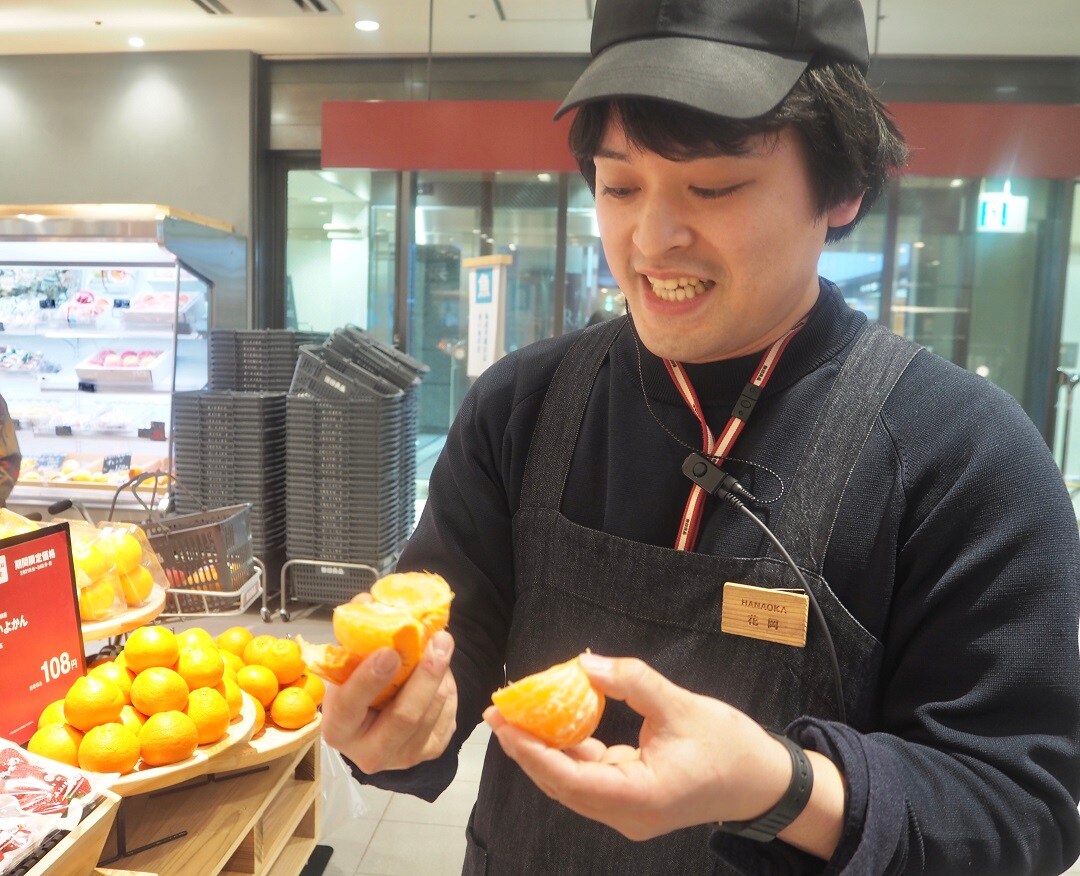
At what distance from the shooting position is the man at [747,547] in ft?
2.56

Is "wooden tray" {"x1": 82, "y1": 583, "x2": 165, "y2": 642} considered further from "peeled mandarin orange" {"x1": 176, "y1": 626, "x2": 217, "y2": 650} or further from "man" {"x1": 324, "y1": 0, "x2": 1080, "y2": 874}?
"man" {"x1": 324, "y1": 0, "x2": 1080, "y2": 874}

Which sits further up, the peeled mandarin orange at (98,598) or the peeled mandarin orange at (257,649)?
the peeled mandarin orange at (98,598)

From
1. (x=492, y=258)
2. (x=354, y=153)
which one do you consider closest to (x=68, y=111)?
(x=354, y=153)

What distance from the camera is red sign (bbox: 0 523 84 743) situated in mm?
1708

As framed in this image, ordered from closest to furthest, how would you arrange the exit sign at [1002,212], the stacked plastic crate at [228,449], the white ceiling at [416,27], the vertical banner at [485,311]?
the stacked plastic crate at [228,449]
the vertical banner at [485,311]
the white ceiling at [416,27]
the exit sign at [1002,212]

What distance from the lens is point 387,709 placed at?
84 cm

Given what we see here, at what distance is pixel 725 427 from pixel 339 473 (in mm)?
3856

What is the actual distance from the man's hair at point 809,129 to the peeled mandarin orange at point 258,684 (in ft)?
5.16

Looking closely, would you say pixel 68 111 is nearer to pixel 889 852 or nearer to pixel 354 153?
pixel 354 153

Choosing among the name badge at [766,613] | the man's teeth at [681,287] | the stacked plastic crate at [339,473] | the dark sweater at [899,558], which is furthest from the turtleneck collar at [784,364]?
the stacked plastic crate at [339,473]

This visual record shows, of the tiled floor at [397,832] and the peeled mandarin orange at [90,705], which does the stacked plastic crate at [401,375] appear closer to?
the tiled floor at [397,832]

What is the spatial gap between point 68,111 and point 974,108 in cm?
674

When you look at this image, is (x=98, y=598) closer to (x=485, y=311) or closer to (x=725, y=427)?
(x=725, y=427)

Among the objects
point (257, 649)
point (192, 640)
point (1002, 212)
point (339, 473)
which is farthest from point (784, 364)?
point (1002, 212)
